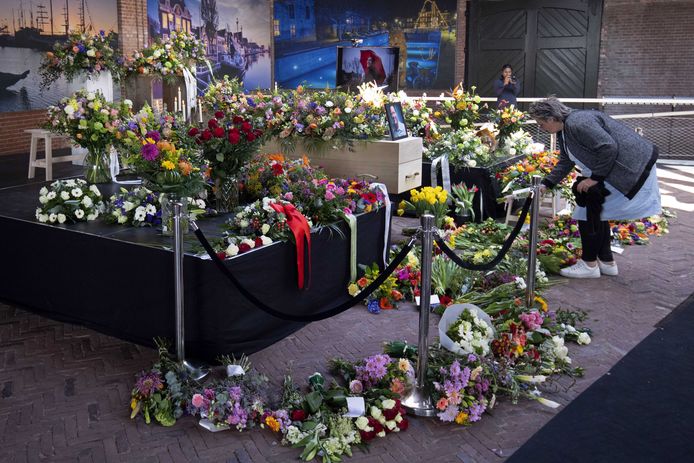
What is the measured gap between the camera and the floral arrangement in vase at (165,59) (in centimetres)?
773

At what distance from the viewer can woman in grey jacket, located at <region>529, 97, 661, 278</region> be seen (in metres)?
5.08

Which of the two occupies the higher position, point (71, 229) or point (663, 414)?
point (71, 229)

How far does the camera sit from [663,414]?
3.46 meters

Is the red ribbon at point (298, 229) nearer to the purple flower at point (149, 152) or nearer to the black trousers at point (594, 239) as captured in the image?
the purple flower at point (149, 152)

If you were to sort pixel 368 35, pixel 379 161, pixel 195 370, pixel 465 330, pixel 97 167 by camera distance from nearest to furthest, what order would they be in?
pixel 195 370 < pixel 465 330 < pixel 97 167 < pixel 379 161 < pixel 368 35

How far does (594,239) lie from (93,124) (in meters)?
3.69

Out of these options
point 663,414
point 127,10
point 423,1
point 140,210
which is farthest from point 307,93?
point 423,1

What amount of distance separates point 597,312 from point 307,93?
9.00ft

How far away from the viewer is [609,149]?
5.07m

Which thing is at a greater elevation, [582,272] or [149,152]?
[149,152]

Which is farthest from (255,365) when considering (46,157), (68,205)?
(46,157)

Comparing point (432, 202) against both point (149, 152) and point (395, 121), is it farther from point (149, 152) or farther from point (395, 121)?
point (149, 152)

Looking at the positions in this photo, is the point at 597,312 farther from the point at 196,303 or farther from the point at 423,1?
the point at 423,1

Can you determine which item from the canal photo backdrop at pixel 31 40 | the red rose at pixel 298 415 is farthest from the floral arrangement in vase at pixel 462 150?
the canal photo backdrop at pixel 31 40
